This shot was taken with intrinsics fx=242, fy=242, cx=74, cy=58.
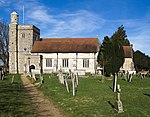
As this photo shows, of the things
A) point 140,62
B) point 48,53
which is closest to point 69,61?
point 48,53

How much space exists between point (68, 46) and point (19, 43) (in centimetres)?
1135

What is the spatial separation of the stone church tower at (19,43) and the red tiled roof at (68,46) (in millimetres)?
1910

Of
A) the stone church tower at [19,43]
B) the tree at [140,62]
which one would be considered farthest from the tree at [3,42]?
the tree at [140,62]

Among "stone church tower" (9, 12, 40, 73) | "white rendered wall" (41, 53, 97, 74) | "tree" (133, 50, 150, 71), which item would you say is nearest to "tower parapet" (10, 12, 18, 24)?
"stone church tower" (9, 12, 40, 73)

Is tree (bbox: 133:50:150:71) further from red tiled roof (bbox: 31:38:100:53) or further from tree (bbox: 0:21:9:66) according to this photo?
tree (bbox: 0:21:9:66)

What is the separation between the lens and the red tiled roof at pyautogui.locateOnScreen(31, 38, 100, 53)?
176 feet

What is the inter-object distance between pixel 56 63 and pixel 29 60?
5969 millimetres

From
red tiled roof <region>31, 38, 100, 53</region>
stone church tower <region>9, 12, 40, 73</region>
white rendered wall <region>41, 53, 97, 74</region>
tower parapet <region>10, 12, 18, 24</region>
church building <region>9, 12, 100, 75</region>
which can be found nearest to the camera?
church building <region>9, 12, 100, 75</region>

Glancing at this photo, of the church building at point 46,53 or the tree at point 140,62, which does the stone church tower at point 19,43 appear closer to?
the church building at point 46,53

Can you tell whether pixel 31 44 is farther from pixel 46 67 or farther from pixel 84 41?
pixel 84 41

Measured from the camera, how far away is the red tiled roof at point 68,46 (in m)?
53.5

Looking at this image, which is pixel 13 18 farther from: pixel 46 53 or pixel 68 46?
pixel 68 46

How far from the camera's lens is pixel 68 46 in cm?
5469

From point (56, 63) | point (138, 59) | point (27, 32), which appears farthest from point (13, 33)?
point (138, 59)
